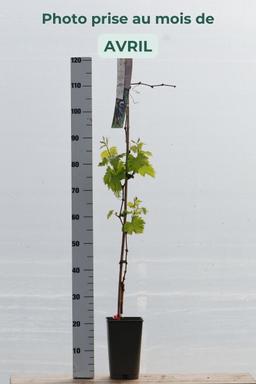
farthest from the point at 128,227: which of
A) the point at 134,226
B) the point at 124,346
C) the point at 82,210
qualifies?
the point at 124,346

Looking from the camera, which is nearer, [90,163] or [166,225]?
[90,163]

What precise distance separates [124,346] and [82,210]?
373 mm

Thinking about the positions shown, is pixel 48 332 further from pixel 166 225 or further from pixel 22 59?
pixel 22 59

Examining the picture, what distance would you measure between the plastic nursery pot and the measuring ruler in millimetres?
58

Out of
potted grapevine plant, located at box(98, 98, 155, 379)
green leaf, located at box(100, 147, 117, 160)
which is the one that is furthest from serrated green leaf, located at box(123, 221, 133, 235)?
green leaf, located at box(100, 147, 117, 160)

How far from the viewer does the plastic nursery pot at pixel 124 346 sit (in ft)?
7.70

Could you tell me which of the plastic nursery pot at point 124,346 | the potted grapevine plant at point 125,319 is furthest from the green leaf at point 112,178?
the plastic nursery pot at point 124,346

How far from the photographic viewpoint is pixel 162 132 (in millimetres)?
2844

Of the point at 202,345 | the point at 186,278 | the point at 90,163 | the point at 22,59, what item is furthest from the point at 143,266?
the point at 22,59

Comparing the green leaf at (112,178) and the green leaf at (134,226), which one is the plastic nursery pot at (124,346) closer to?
the green leaf at (134,226)

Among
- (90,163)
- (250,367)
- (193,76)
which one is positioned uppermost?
(193,76)

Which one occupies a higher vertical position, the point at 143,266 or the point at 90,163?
the point at 90,163

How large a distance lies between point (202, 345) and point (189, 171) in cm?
56

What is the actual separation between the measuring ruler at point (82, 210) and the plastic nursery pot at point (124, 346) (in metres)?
0.06
